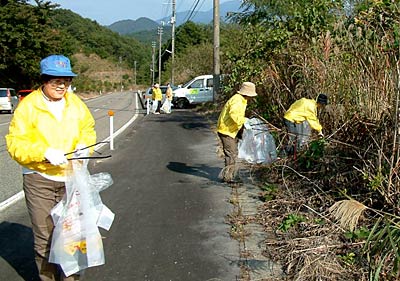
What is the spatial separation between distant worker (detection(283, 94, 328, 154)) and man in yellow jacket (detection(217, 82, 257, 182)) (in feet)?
2.33

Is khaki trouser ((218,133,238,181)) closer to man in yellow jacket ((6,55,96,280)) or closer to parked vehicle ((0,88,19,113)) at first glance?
man in yellow jacket ((6,55,96,280))

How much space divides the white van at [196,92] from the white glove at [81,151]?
25823mm

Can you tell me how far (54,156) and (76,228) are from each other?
587mm

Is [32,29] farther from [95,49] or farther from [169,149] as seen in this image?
[95,49]

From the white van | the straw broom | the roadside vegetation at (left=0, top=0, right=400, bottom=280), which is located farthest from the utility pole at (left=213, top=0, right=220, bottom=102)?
the straw broom

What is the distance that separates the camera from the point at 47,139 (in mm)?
3895

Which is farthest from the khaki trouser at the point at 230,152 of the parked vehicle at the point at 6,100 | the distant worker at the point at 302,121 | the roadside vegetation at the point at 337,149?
the parked vehicle at the point at 6,100

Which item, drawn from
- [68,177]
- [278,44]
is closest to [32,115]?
[68,177]

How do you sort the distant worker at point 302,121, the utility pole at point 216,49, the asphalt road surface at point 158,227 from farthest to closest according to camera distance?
the utility pole at point 216,49
the distant worker at point 302,121
the asphalt road surface at point 158,227

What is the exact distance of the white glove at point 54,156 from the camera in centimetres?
371

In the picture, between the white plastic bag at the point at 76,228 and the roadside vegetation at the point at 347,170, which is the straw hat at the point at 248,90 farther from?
the white plastic bag at the point at 76,228

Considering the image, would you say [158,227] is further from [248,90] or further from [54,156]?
[248,90]

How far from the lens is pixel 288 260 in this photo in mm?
4617

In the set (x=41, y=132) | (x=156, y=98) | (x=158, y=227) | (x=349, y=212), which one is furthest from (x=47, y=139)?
(x=156, y=98)
